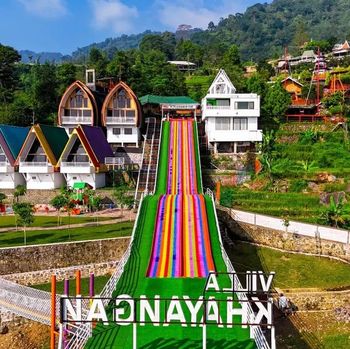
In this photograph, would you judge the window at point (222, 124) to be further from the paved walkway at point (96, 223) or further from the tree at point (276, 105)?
the paved walkway at point (96, 223)

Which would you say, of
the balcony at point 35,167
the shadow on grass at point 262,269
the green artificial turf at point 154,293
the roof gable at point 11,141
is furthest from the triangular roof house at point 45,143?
the shadow on grass at point 262,269

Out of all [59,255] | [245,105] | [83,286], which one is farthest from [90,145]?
[83,286]

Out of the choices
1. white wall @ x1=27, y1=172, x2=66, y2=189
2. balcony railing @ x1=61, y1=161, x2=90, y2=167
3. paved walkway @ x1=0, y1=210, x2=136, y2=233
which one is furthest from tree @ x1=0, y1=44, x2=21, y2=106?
paved walkway @ x1=0, y1=210, x2=136, y2=233

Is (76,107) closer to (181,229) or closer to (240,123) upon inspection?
(240,123)

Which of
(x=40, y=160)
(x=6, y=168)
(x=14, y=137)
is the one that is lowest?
(x=6, y=168)

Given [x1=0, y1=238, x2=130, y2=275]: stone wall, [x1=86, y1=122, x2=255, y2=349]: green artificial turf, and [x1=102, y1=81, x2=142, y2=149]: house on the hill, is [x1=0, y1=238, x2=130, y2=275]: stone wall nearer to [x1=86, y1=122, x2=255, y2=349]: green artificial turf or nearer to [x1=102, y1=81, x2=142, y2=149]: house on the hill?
[x1=86, y1=122, x2=255, y2=349]: green artificial turf

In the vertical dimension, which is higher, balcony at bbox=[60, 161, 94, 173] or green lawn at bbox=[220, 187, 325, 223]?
balcony at bbox=[60, 161, 94, 173]
